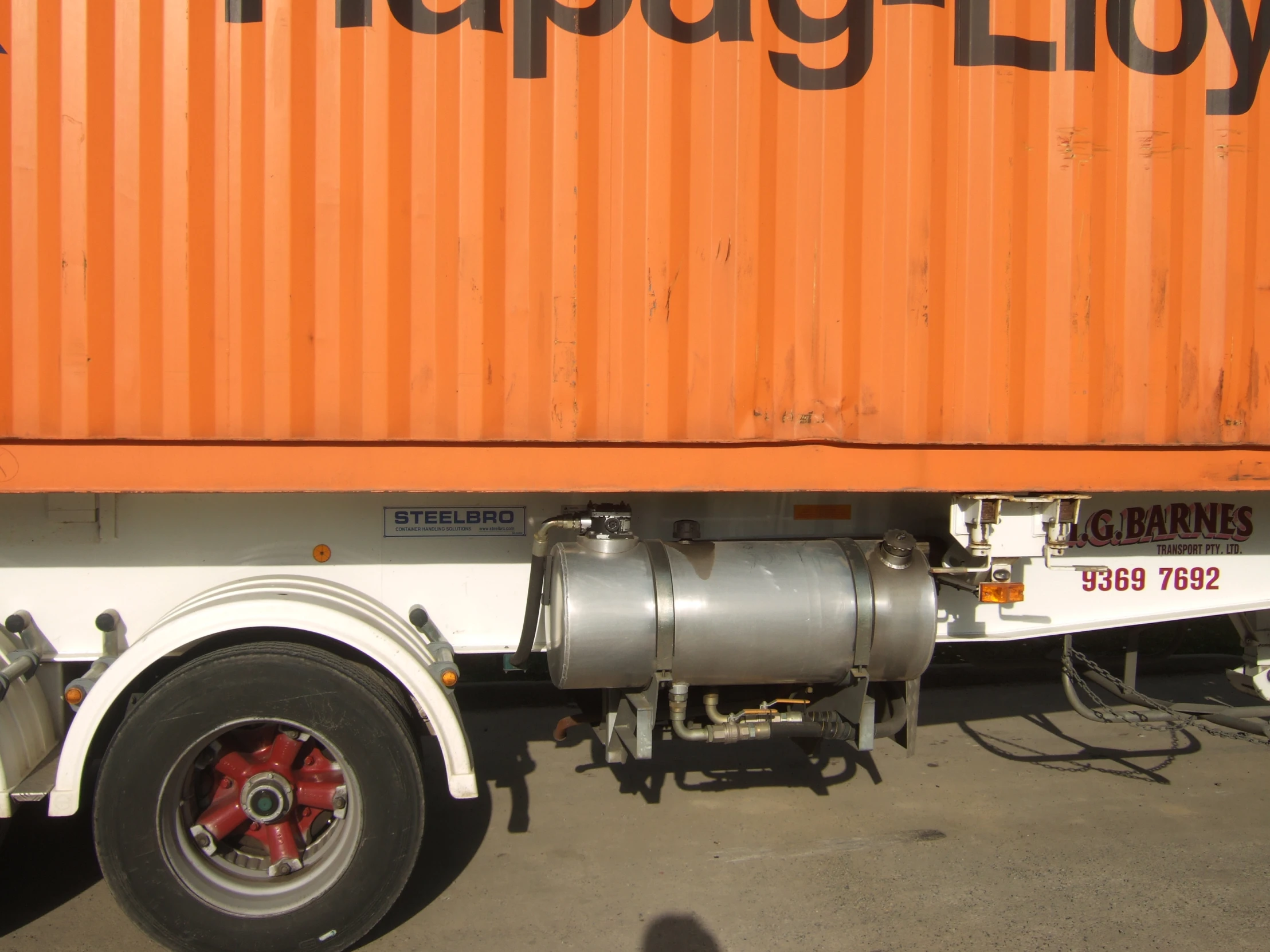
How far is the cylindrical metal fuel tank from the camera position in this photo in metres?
2.74

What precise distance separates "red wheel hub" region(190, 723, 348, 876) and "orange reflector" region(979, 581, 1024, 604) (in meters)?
2.22

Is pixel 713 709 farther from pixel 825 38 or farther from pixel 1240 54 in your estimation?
pixel 1240 54

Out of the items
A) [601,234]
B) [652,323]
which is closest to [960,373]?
[652,323]

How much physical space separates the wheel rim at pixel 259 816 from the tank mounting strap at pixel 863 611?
1.65 meters

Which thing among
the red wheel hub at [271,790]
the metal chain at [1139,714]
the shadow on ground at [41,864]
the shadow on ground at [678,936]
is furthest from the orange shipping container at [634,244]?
the shadow on ground at [41,864]

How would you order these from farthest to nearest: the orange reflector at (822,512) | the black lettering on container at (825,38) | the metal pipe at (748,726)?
1. the orange reflector at (822,512)
2. the metal pipe at (748,726)
3. the black lettering on container at (825,38)

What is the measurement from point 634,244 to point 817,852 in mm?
2403

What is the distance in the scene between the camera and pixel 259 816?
268 centimetres

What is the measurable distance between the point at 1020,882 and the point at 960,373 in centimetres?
189

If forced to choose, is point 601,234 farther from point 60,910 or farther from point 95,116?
point 60,910

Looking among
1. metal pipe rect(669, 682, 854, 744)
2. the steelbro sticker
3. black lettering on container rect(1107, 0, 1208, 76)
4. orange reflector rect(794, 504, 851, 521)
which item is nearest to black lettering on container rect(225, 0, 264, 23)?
the steelbro sticker

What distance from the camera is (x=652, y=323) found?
2684 mm

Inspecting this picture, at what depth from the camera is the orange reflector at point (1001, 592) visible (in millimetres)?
3000

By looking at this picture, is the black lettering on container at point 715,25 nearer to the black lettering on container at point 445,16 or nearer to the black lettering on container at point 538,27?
the black lettering on container at point 538,27
